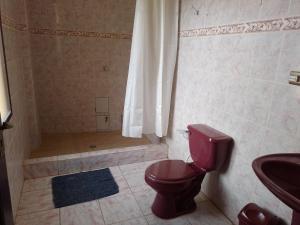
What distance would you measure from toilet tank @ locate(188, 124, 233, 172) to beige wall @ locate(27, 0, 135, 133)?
62.4 inches

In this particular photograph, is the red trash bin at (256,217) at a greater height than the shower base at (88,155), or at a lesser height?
greater

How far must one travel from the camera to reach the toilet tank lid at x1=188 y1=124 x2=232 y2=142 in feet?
5.89

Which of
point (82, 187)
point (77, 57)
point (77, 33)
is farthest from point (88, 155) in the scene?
point (77, 33)

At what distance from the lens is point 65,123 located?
124 inches

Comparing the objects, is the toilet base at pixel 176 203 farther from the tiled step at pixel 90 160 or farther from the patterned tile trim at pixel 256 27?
the patterned tile trim at pixel 256 27

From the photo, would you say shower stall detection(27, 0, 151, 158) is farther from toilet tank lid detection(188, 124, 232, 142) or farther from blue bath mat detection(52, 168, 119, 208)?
toilet tank lid detection(188, 124, 232, 142)

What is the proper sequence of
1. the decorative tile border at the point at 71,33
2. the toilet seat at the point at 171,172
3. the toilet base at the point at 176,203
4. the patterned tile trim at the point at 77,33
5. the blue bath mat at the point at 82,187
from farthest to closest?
the patterned tile trim at the point at 77,33 → the decorative tile border at the point at 71,33 → the blue bath mat at the point at 82,187 → the toilet base at the point at 176,203 → the toilet seat at the point at 171,172

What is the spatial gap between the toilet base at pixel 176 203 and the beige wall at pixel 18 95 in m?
1.09

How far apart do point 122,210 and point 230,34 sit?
5.22ft

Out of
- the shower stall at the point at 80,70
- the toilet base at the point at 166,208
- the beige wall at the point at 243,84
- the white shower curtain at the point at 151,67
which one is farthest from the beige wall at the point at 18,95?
the beige wall at the point at 243,84

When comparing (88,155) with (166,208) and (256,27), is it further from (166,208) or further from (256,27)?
(256,27)

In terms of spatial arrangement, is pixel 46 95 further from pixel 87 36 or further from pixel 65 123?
pixel 87 36

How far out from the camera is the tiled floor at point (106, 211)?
1.85 metres

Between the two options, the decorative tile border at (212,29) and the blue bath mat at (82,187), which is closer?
the decorative tile border at (212,29)
